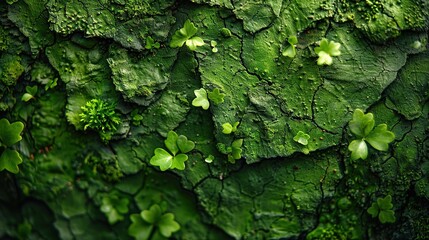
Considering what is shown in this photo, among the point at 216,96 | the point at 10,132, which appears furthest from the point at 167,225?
the point at 10,132

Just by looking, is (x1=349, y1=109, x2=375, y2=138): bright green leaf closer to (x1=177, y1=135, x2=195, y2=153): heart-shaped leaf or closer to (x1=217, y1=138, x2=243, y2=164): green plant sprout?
(x1=217, y1=138, x2=243, y2=164): green plant sprout

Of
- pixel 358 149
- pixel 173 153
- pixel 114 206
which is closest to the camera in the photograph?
pixel 358 149

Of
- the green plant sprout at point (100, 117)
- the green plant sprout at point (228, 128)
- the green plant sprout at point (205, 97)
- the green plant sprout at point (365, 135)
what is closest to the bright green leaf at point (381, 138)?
the green plant sprout at point (365, 135)

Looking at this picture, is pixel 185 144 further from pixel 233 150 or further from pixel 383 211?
pixel 383 211

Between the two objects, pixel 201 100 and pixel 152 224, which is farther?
pixel 152 224

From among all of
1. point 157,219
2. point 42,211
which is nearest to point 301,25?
point 157,219

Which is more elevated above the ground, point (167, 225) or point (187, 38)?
point (187, 38)

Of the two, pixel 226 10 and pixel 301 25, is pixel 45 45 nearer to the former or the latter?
pixel 226 10

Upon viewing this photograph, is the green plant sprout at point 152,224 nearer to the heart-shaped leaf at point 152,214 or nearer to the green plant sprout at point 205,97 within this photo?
the heart-shaped leaf at point 152,214
